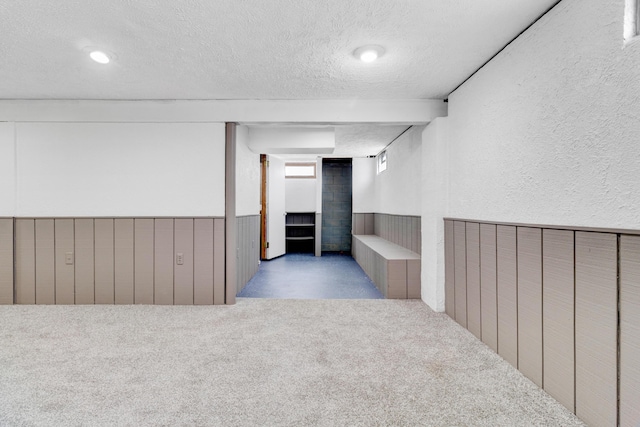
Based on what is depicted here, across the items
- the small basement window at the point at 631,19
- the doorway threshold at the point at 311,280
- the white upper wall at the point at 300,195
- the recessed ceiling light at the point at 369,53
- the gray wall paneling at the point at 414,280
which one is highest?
the recessed ceiling light at the point at 369,53

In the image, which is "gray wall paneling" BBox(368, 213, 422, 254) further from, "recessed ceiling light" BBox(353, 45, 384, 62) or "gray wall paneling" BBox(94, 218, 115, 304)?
"gray wall paneling" BBox(94, 218, 115, 304)

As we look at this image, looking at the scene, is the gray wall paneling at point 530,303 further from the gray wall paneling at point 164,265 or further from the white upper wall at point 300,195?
the white upper wall at point 300,195

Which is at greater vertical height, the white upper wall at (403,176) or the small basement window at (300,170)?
the small basement window at (300,170)

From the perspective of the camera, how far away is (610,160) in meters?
1.51

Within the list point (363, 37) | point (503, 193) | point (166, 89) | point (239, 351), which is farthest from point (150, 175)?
point (503, 193)

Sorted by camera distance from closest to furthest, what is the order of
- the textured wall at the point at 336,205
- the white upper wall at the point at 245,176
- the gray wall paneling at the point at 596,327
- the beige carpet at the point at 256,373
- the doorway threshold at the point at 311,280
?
the gray wall paneling at the point at 596,327
the beige carpet at the point at 256,373
the doorway threshold at the point at 311,280
the white upper wall at the point at 245,176
the textured wall at the point at 336,205

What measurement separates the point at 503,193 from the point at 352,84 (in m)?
1.69

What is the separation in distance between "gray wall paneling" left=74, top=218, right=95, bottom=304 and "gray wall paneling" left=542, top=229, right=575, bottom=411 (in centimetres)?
436

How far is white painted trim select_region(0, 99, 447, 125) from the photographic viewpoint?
3.48 m

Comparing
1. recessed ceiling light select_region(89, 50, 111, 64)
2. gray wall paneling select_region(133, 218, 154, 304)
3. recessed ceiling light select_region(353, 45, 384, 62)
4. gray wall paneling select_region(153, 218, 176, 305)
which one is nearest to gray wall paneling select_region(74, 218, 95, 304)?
gray wall paneling select_region(133, 218, 154, 304)

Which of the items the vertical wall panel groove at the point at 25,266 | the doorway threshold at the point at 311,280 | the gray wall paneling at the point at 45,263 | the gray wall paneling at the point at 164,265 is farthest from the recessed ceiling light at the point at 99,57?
the doorway threshold at the point at 311,280

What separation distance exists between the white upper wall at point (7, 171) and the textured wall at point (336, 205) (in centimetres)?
570

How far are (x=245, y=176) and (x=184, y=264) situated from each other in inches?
64.2

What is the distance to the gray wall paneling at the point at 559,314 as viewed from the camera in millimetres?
1721
